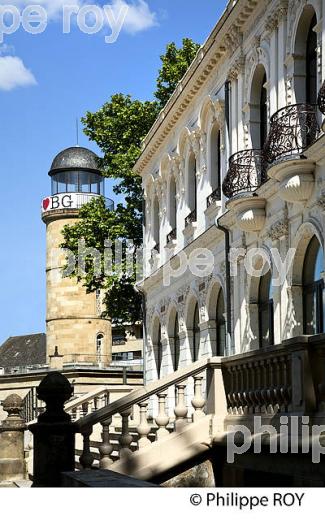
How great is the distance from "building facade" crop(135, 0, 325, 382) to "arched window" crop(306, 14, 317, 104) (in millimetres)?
18

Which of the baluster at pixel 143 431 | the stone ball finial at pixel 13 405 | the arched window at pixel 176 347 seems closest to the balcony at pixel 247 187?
the stone ball finial at pixel 13 405

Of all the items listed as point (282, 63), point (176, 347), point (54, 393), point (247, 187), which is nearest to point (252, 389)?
point (54, 393)

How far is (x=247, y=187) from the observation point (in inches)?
770

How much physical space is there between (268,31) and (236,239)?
446 cm

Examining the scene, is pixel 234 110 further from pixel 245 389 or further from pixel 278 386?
pixel 278 386

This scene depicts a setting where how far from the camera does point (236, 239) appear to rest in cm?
2134

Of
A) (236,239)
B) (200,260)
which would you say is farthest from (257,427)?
(200,260)

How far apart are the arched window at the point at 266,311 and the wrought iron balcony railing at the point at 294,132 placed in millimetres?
3223

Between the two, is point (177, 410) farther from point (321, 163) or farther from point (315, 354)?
point (321, 163)

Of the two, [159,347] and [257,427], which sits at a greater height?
[159,347]

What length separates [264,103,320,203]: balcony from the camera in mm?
16734

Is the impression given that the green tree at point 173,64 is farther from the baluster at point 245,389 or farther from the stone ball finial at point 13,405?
the baluster at point 245,389

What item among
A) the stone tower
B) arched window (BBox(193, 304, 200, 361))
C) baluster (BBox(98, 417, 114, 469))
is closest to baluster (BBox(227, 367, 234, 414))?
baluster (BBox(98, 417, 114, 469))

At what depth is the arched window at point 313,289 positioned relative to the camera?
55.9ft
